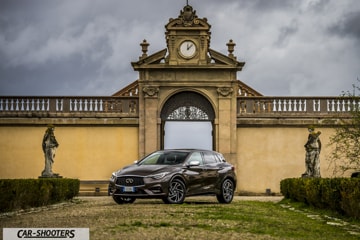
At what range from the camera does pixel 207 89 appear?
108 feet

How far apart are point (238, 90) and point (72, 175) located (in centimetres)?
847

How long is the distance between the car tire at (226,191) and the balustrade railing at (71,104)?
12.3 metres

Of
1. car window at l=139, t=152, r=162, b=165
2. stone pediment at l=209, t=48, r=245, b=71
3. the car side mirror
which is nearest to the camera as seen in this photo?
the car side mirror

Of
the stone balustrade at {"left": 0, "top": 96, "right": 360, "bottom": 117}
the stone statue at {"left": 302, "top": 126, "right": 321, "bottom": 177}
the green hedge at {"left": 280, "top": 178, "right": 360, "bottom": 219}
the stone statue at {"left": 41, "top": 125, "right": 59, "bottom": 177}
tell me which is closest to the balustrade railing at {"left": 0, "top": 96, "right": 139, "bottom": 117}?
the stone balustrade at {"left": 0, "top": 96, "right": 360, "bottom": 117}

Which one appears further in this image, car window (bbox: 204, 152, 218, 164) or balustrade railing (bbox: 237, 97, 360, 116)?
balustrade railing (bbox: 237, 97, 360, 116)

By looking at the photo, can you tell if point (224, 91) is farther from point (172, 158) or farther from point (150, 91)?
point (172, 158)

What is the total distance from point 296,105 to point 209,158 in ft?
43.1

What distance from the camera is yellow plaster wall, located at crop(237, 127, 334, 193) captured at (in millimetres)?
32875

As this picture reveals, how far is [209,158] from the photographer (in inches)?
841

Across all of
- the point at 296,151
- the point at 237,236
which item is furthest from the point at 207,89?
the point at 237,236

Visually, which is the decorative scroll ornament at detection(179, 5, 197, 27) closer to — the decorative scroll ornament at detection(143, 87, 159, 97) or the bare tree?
the decorative scroll ornament at detection(143, 87, 159, 97)

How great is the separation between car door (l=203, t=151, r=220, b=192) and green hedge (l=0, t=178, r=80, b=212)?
4660 mm

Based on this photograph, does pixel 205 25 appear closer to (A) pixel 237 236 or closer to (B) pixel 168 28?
(B) pixel 168 28

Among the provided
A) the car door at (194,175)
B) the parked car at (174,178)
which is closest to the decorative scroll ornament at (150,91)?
the parked car at (174,178)
